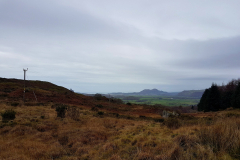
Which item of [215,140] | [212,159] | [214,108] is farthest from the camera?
[214,108]

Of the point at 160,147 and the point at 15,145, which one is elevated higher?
the point at 160,147

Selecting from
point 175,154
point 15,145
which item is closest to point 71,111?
point 15,145

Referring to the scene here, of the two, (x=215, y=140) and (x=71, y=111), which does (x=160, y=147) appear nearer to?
(x=215, y=140)

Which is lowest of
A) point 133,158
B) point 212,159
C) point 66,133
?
point 66,133

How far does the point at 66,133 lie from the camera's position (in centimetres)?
816

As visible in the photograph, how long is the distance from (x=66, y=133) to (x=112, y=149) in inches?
158

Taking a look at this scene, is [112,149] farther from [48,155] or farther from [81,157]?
[48,155]

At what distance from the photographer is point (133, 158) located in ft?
13.8

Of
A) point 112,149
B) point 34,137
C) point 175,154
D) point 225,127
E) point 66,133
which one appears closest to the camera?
point 175,154

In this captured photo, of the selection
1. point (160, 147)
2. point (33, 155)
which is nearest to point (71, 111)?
point (33, 155)

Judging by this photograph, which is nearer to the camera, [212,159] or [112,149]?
[212,159]

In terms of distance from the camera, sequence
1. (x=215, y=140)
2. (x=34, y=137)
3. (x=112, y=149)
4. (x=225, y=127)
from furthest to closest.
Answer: (x=34, y=137), (x=112, y=149), (x=225, y=127), (x=215, y=140)

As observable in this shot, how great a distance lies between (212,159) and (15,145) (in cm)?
722

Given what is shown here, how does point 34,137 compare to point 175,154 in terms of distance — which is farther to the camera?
point 34,137
